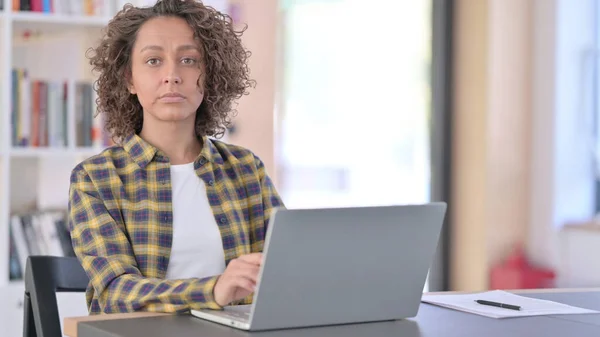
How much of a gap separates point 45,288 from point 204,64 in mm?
493

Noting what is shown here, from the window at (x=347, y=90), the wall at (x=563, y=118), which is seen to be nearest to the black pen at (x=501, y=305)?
the wall at (x=563, y=118)

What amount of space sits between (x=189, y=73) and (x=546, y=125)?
2.86 m

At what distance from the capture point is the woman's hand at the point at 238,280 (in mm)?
1406

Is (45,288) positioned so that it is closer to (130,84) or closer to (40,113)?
(130,84)

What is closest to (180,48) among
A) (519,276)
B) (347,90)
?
(519,276)

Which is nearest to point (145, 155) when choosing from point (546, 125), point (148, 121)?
point (148, 121)

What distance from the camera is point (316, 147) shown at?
5898mm

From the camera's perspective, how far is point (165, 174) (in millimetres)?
1798

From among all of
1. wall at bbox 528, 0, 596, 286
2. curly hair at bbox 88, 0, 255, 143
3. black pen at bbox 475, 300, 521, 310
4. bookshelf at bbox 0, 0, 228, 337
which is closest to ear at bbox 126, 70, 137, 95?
curly hair at bbox 88, 0, 255, 143

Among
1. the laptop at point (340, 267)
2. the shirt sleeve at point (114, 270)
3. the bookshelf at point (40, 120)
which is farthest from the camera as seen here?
the bookshelf at point (40, 120)

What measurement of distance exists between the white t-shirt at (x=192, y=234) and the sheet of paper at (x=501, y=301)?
37cm

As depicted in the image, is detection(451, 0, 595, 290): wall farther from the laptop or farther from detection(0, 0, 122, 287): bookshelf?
the laptop

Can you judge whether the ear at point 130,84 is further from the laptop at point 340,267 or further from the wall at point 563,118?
the wall at point 563,118

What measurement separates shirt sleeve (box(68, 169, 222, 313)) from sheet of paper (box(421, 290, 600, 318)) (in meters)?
0.40
